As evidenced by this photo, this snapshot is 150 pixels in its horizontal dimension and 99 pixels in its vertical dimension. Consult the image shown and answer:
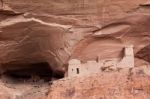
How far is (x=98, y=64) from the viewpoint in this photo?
532 inches

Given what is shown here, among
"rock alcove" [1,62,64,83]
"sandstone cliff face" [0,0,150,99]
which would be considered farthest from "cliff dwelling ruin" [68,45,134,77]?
"rock alcove" [1,62,64,83]

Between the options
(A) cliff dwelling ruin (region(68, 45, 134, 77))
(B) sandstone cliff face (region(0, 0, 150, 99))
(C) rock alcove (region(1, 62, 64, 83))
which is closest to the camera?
(B) sandstone cliff face (region(0, 0, 150, 99))

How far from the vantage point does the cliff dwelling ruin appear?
13.3m

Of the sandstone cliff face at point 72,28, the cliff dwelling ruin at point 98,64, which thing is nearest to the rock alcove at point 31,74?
the sandstone cliff face at point 72,28

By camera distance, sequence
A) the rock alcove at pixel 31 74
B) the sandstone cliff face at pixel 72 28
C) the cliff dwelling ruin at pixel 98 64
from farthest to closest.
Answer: the rock alcove at pixel 31 74
the cliff dwelling ruin at pixel 98 64
the sandstone cliff face at pixel 72 28

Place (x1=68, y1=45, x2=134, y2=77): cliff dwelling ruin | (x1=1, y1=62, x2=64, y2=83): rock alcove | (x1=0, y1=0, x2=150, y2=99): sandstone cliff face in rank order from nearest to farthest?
(x1=0, y1=0, x2=150, y2=99): sandstone cliff face → (x1=68, y1=45, x2=134, y2=77): cliff dwelling ruin → (x1=1, y1=62, x2=64, y2=83): rock alcove

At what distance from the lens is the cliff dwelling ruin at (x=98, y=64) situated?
1334 cm

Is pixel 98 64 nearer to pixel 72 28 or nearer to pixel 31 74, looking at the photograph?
pixel 72 28

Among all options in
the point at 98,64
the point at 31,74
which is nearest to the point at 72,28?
the point at 98,64

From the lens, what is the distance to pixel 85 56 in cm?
1384

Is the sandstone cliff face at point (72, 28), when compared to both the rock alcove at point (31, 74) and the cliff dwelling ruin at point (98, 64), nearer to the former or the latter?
the cliff dwelling ruin at point (98, 64)

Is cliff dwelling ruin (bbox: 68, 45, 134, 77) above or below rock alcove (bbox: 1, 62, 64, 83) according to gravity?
above

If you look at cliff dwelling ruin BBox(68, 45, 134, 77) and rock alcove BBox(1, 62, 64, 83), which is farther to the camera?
rock alcove BBox(1, 62, 64, 83)

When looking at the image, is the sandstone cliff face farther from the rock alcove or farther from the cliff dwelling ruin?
the rock alcove
